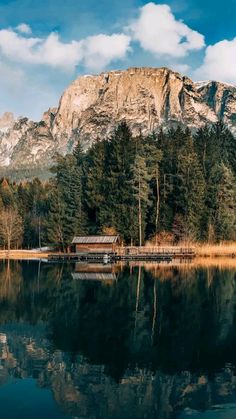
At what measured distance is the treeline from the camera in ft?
252

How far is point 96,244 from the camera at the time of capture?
246 ft

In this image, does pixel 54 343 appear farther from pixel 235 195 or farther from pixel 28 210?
pixel 28 210

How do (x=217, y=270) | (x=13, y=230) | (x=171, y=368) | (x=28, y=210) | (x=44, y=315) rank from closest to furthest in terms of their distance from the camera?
(x=171, y=368), (x=44, y=315), (x=217, y=270), (x=13, y=230), (x=28, y=210)

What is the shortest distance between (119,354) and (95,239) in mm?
56635

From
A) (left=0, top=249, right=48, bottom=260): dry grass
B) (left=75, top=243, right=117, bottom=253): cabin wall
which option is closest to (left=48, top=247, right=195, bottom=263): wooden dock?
(left=75, top=243, right=117, bottom=253): cabin wall

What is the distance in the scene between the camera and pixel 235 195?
266 ft

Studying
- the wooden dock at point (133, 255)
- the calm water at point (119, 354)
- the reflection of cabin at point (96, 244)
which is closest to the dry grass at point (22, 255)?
the reflection of cabin at point (96, 244)

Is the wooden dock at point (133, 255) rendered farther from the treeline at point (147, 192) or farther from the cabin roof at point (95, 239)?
the treeline at point (147, 192)

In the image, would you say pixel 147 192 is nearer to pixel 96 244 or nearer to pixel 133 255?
pixel 133 255

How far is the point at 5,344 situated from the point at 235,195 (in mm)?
66164

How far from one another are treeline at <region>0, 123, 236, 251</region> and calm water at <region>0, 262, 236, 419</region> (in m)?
42.1

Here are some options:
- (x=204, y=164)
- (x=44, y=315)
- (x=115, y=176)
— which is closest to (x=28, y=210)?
(x=115, y=176)

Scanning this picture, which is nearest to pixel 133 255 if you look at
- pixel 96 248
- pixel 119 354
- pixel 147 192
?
pixel 96 248

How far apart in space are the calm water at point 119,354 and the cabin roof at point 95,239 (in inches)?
1510
